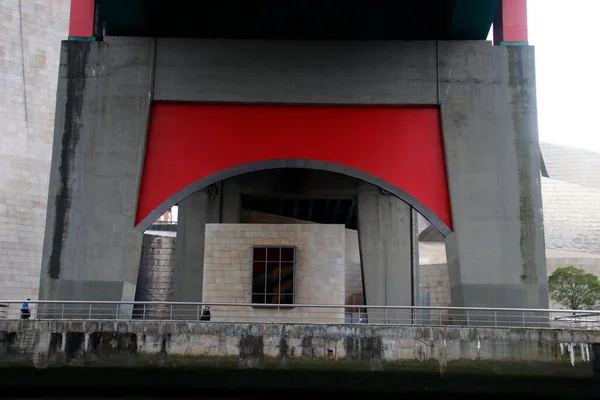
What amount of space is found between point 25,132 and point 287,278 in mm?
15636

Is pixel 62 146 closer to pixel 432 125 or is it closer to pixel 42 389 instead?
pixel 42 389

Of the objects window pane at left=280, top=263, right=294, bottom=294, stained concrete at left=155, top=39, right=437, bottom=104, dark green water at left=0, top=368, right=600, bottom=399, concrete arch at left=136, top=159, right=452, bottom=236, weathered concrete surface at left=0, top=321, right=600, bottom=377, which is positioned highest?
stained concrete at left=155, top=39, right=437, bottom=104

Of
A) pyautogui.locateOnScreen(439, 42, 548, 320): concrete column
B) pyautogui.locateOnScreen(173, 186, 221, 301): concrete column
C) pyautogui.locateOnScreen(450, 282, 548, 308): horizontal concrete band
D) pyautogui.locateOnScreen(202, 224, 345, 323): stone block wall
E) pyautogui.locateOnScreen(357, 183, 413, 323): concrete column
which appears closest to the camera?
pyautogui.locateOnScreen(450, 282, 548, 308): horizontal concrete band

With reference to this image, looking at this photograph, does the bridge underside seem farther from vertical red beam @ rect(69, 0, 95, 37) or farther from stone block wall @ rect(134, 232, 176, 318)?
stone block wall @ rect(134, 232, 176, 318)

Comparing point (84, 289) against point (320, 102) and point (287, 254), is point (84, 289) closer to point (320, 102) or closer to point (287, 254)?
point (320, 102)

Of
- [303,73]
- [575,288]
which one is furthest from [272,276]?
[575,288]

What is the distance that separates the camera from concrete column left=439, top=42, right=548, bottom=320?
1922 centimetres

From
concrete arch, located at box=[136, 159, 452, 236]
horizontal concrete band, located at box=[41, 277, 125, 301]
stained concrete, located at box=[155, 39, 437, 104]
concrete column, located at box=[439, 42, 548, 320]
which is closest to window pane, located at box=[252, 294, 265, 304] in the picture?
concrete arch, located at box=[136, 159, 452, 236]

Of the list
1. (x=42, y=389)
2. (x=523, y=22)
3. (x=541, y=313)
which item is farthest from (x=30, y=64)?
(x=541, y=313)

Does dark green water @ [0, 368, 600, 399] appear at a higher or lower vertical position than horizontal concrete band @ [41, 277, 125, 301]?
lower

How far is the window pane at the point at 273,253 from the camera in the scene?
26.4m

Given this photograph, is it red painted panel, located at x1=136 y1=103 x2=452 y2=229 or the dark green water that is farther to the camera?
red painted panel, located at x1=136 y1=103 x2=452 y2=229

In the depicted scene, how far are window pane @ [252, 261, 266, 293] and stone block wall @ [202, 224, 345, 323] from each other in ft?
0.74

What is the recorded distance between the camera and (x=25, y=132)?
33.6 m
